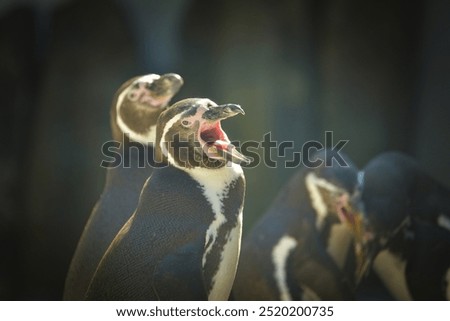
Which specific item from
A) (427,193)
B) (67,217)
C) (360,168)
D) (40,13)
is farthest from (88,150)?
(427,193)

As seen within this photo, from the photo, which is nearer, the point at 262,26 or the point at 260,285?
the point at 260,285

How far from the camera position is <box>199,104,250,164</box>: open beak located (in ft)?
5.62

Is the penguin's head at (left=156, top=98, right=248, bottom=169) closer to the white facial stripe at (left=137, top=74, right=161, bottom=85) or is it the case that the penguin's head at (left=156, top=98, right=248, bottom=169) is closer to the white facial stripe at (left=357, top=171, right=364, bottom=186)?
the white facial stripe at (left=137, top=74, right=161, bottom=85)

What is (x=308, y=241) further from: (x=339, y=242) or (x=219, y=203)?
(x=219, y=203)

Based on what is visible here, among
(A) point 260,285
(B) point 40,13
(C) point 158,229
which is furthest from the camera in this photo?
(B) point 40,13

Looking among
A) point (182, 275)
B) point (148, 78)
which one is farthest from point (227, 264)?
point (148, 78)

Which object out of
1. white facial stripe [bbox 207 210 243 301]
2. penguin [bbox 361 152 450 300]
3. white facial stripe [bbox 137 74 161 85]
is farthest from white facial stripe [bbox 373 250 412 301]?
white facial stripe [bbox 137 74 161 85]

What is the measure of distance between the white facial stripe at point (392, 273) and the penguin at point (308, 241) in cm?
8

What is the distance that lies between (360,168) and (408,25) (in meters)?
0.42

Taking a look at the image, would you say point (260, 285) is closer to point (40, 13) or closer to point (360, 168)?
point (360, 168)

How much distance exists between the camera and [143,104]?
6.46 ft

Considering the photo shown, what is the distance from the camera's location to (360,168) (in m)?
2.17

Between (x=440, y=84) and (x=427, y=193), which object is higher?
(x=440, y=84)

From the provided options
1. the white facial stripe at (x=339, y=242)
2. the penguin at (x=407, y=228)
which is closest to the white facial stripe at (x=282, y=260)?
the white facial stripe at (x=339, y=242)
